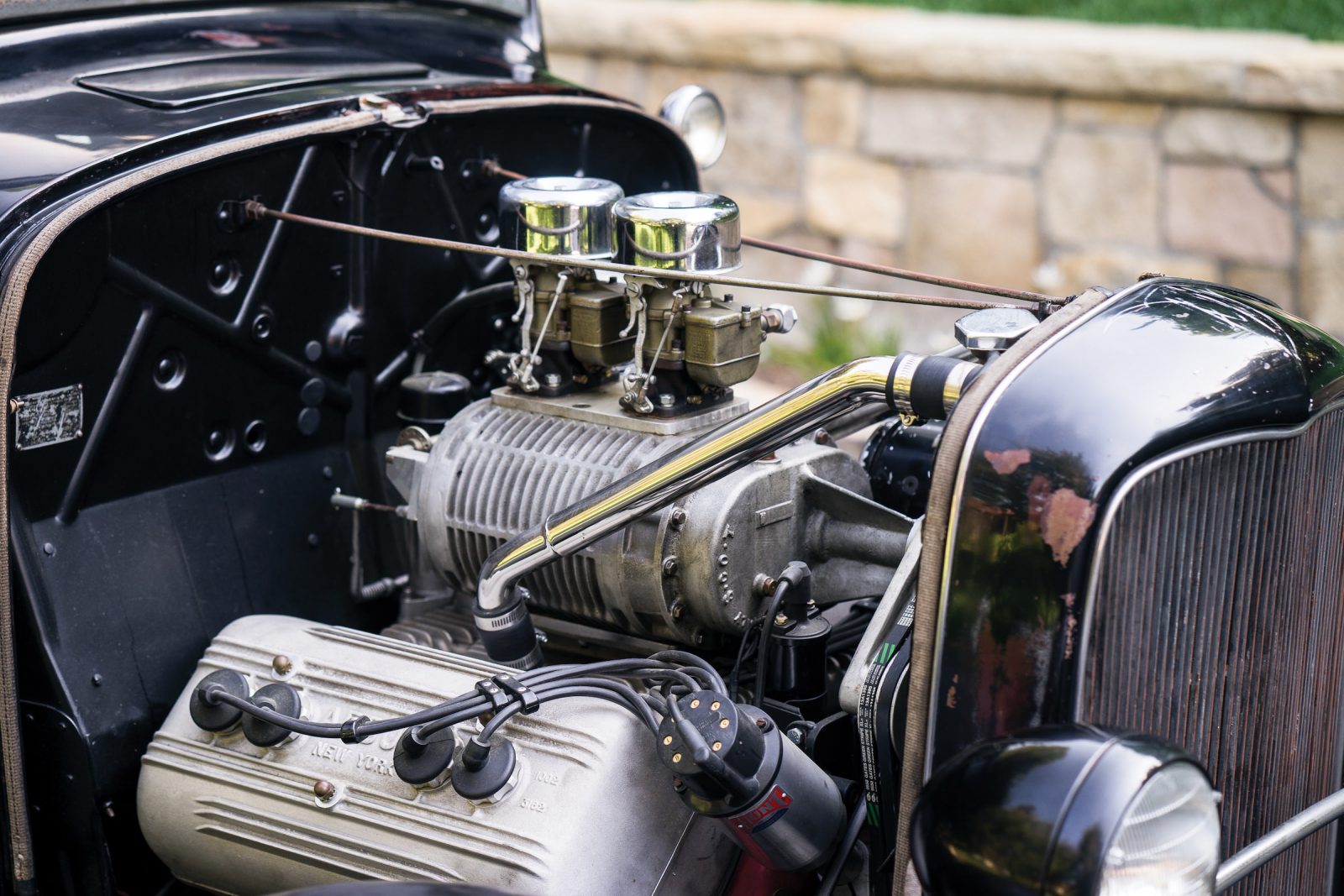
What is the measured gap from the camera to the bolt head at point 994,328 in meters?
1.71

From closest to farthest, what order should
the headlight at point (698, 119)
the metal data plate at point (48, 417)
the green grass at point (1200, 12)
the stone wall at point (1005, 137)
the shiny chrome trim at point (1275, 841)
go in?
1. the shiny chrome trim at point (1275, 841)
2. the metal data plate at point (48, 417)
3. the headlight at point (698, 119)
4. the stone wall at point (1005, 137)
5. the green grass at point (1200, 12)

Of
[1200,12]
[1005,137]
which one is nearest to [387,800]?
[1005,137]

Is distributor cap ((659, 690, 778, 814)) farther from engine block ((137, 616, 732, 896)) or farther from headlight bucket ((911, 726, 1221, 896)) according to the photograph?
headlight bucket ((911, 726, 1221, 896))

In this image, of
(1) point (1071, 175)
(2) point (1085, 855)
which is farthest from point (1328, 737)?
(1) point (1071, 175)

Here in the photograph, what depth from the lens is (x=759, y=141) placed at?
19.7ft

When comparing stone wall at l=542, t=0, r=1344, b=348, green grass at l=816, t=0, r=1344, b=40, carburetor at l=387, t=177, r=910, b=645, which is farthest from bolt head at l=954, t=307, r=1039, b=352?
green grass at l=816, t=0, r=1344, b=40

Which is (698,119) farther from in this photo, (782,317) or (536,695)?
(536,695)

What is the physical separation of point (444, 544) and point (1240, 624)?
45.4 inches

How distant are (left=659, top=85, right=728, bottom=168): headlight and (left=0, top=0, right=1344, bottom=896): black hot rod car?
14.3 inches

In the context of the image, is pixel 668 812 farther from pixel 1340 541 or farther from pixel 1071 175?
pixel 1071 175

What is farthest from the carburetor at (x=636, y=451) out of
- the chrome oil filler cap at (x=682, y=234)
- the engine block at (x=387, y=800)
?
the engine block at (x=387, y=800)

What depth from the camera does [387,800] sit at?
6.24 ft

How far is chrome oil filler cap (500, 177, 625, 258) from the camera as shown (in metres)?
2.18

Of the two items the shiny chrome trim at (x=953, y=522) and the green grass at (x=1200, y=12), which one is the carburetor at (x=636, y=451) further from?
the green grass at (x=1200, y=12)
